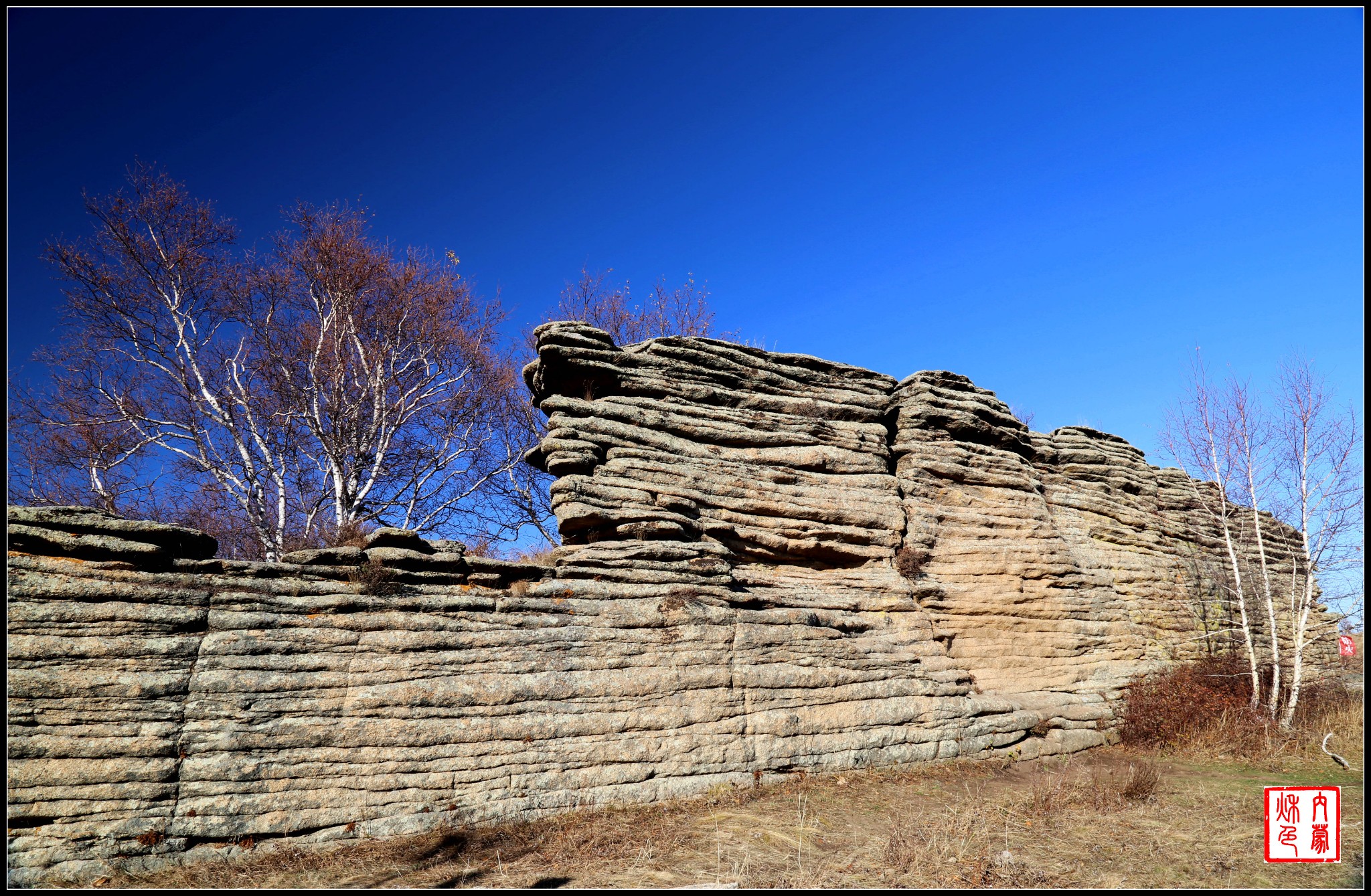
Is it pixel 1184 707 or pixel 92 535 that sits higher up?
pixel 92 535

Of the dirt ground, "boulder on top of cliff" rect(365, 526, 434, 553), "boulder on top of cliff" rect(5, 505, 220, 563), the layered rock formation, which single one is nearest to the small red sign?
the dirt ground

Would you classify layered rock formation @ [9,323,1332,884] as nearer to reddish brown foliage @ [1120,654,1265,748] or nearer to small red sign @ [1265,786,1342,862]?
reddish brown foliage @ [1120,654,1265,748]

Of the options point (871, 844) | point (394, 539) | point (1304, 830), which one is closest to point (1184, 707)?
point (1304, 830)

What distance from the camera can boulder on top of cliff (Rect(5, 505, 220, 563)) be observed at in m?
8.05

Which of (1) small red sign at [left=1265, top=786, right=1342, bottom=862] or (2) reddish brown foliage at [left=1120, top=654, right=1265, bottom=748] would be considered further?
(2) reddish brown foliage at [left=1120, top=654, right=1265, bottom=748]

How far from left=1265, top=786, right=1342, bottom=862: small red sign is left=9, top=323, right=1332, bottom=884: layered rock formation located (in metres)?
4.17

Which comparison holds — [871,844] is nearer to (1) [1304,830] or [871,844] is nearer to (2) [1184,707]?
(1) [1304,830]

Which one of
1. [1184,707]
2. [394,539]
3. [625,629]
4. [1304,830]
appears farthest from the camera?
[1184,707]

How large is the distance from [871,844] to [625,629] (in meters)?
4.25

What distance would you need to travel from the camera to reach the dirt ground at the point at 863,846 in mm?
7270

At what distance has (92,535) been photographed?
8.39 meters

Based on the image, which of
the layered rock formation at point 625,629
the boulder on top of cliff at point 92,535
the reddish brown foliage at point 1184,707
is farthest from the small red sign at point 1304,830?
the boulder on top of cliff at point 92,535

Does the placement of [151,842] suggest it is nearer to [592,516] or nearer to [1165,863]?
[592,516]

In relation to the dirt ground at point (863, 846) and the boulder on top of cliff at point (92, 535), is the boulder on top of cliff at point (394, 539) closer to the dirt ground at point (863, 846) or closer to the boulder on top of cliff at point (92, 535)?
the boulder on top of cliff at point (92, 535)
